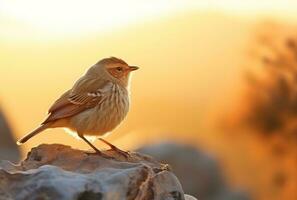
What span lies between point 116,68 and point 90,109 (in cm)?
63

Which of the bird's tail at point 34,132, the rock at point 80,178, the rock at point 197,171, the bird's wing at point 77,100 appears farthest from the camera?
the rock at point 197,171

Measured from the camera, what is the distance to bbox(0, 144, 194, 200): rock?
627 cm

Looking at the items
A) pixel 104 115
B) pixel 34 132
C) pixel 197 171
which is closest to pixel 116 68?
pixel 104 115

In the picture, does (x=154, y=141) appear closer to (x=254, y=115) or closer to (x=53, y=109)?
(x=254, y=115)

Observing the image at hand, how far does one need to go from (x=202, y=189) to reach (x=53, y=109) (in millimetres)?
15149

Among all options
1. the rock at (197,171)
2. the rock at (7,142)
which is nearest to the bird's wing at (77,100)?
the rock at (7,142)

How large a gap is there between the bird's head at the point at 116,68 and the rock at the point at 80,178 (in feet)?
3.86

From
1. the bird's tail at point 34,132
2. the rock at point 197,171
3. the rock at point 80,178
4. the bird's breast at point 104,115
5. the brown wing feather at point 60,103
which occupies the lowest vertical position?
the rock at point 197,171

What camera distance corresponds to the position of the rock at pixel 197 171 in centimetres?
2264

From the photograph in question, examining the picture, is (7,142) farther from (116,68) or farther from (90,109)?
(90,109)

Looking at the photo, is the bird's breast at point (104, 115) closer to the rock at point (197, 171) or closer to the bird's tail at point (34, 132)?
the bird's tail at point (34, 132)

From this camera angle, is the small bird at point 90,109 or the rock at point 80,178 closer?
the rock at point 80,178

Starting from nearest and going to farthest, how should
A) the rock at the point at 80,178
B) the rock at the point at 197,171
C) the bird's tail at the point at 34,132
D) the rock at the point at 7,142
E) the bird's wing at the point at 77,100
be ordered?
the rock at the point at 80,178 → the bird's wing at the point at 77,100 → the bird's tail at the point at 34,132 → the rock at the point at 7,142 → the rock at the point at 197,171

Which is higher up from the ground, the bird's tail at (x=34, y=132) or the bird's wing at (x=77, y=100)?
the bird's wing at (x=77, y=100)
